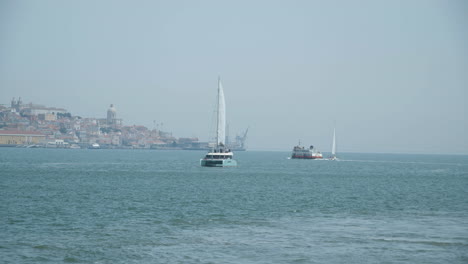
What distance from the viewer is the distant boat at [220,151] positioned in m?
100

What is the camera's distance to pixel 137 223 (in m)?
32.6

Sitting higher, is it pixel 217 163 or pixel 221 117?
pixel 221 117

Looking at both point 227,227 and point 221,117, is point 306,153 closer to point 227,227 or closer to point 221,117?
point 221,117

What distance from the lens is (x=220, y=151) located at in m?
106

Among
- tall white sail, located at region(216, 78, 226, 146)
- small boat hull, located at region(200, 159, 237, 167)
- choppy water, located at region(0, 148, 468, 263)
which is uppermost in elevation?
tall white sail, located at region(216, 78, 226, 146)

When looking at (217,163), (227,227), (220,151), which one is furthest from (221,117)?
(227,227)

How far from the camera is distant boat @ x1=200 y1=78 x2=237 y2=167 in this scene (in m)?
100

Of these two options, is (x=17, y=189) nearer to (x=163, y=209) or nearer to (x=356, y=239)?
(x=163, y=209)

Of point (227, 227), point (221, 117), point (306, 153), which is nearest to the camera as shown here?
point (227, 227)

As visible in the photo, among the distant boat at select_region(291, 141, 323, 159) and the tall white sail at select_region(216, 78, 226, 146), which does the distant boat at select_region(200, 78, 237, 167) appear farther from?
the distant boat at select_region(291, 141, 323, 159)

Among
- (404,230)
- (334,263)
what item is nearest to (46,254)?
(334,263)

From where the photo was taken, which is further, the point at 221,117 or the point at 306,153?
the point at 306,153

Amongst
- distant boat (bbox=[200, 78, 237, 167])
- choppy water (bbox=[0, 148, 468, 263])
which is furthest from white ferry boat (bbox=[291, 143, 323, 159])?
choppy water (bbox=[0, 148, 468, 263])

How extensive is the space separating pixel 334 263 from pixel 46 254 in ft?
39.0
